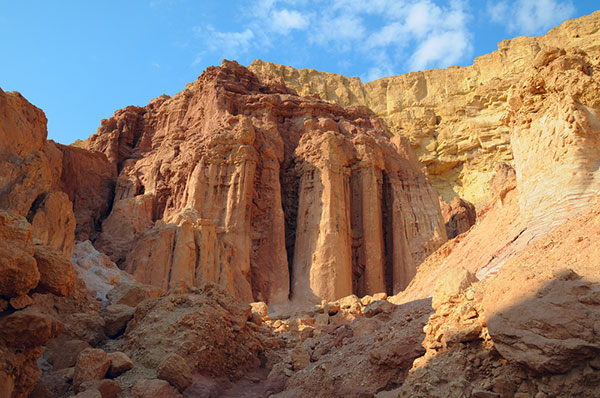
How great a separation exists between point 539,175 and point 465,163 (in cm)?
3828

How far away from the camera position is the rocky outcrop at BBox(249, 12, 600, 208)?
47.2 m

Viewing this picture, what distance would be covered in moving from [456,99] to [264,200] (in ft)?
120

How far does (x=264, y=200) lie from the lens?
23453 mm

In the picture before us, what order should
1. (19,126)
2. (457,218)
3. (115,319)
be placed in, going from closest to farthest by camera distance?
(115,319) → (19,126) → (457,218)

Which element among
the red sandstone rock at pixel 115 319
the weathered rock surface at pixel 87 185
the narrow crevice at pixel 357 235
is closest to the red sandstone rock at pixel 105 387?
the red sandstone rock at pixel 115 319

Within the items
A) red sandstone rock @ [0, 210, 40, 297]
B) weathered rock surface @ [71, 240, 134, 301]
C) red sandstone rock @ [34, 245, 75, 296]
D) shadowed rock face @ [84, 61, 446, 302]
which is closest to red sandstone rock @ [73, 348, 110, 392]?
red sandstone rock @ [34, 245, 75, 296]

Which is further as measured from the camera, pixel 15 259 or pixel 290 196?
pixel 290 196

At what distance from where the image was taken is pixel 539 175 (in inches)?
444

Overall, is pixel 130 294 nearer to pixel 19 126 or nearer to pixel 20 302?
pixel 20 302

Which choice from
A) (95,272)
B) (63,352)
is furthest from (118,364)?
(95,272)

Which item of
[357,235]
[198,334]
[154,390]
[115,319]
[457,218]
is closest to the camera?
[154,390]

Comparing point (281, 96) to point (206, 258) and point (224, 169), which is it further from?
point (206, 258)

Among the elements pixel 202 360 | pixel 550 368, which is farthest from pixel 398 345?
pixel 202 360

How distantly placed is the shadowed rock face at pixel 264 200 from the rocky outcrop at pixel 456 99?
740 inches
